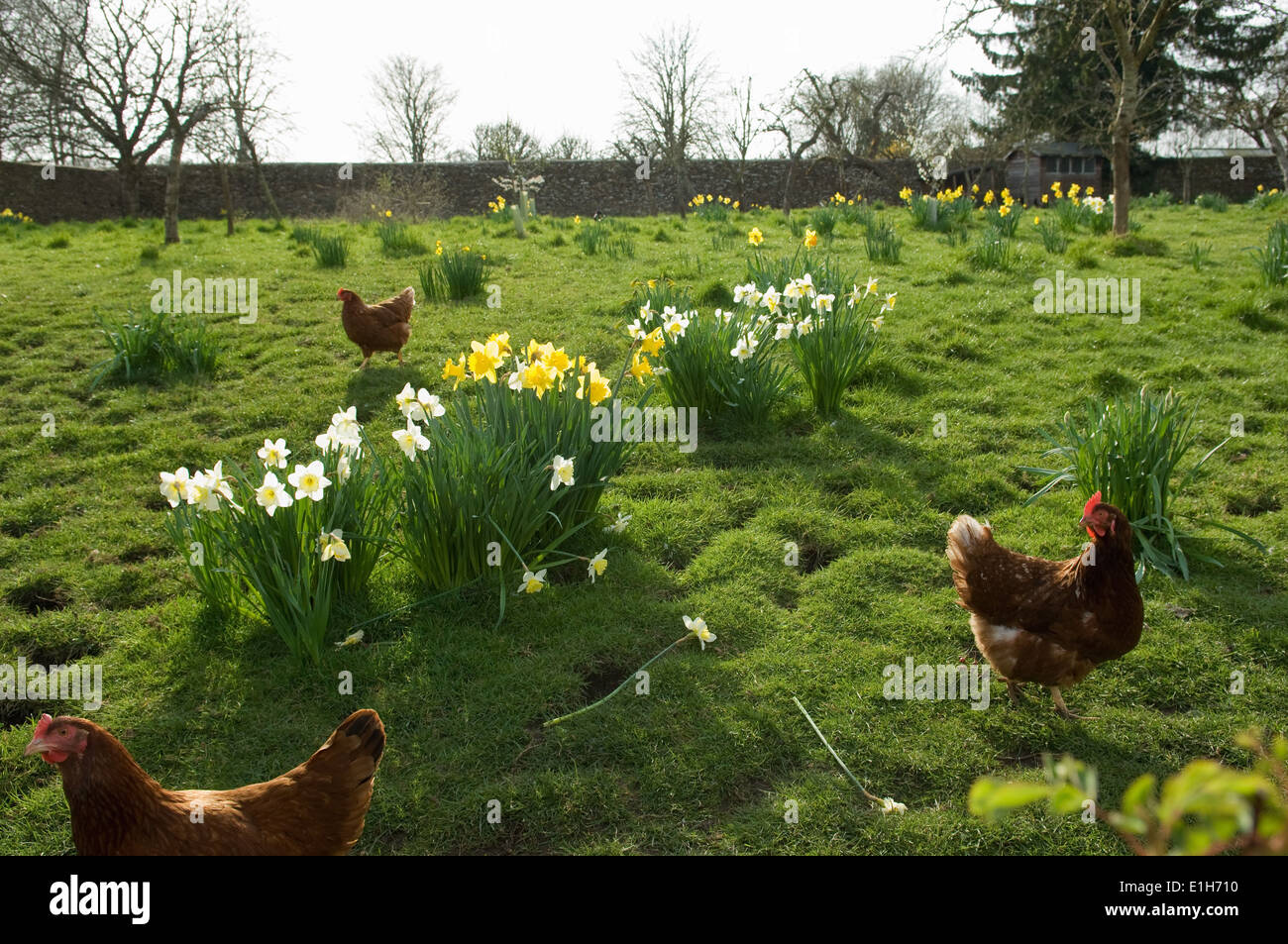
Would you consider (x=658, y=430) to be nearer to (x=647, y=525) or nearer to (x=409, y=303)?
(x=647, y=525)

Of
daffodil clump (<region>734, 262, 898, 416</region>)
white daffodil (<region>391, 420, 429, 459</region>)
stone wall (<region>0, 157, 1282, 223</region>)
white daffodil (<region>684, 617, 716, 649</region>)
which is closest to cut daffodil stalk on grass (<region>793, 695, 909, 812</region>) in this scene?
white daffodil (<region>684, 617, 716, 649</region>)

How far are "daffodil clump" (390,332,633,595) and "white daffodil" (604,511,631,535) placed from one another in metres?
0.12

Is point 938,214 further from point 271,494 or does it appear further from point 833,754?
point 271,494

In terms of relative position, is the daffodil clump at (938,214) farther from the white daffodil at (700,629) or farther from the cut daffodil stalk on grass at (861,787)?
the cut daffodil stalk on grass at (861,787)

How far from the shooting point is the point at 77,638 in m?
3.59

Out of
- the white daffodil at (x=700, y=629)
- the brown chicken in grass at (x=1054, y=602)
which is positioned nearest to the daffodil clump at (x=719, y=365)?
the white daffodil at (x=700, y=629)

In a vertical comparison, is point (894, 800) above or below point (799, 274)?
below

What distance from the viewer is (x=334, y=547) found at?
10.3ft

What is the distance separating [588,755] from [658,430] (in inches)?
109

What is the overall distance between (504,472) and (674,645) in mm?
1078

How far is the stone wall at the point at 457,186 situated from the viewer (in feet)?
58.4

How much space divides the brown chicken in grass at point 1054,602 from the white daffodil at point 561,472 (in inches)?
66.7
